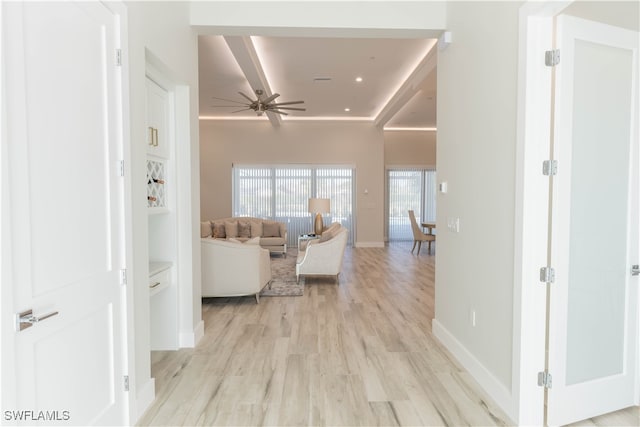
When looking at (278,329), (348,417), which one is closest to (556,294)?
(348,417)

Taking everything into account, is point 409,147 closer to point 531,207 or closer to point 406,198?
point 406,198

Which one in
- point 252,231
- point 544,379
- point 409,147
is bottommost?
point 544,379

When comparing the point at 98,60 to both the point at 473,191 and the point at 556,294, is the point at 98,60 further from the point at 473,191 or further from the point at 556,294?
the point at 556,294

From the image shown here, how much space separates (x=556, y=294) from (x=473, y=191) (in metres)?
0.96

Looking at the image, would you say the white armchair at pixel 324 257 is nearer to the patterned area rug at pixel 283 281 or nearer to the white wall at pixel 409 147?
the patterned area rug at pixel 283 281

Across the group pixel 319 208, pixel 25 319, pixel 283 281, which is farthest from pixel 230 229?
pixel 25 319

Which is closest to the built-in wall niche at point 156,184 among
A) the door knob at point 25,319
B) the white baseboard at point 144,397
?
the white baseboard at point 144,397

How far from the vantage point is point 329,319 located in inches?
157

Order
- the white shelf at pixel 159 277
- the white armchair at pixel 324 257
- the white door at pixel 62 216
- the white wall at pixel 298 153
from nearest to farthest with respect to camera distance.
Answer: the white door at pixel 62 216
the white shelf at pixel 159 277
the white armchair at pixel 324 257
the white wall at pixel 298 153

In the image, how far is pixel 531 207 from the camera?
2.02 meters

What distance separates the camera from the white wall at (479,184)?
224 cm

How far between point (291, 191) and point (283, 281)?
15.8 ft

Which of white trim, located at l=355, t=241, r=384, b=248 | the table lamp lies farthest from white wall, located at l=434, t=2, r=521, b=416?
white trim, located at l=355, t=241, r=384, b=248

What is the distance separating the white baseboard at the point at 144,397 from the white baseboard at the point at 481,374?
2.30 meters
